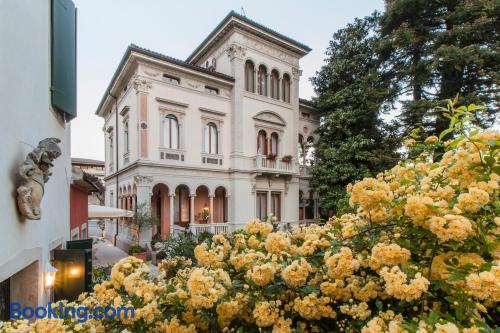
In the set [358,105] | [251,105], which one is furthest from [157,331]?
[358,105]

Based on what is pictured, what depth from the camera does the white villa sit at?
1395 centimetres

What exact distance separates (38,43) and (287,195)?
50.1 ft

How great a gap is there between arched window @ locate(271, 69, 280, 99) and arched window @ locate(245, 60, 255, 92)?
161 cm

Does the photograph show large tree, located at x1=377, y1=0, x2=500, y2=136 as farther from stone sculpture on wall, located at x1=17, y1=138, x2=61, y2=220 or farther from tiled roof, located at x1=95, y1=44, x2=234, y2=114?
stone sculpture on wall, located at x1=17, y1=138, x2=61, y2=220

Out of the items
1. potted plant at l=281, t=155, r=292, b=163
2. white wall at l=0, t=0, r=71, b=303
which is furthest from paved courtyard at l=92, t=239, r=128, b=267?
potted plant at l=281, t=155, r=292, b=163

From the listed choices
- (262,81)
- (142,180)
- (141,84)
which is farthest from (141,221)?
(262,81)

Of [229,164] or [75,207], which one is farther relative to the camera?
[229,164]

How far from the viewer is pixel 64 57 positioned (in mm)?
5312

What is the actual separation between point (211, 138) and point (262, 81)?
16.1 feet

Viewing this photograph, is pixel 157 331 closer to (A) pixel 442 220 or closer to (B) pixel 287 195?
(A) pixel 442 220

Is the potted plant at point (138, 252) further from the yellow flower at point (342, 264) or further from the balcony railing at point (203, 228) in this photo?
the yellow flower at point (342, 264)

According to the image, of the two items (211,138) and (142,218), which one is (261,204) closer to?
(211,138)

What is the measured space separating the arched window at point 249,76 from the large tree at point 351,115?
16.7ft

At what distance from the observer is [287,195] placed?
17.9 metres
